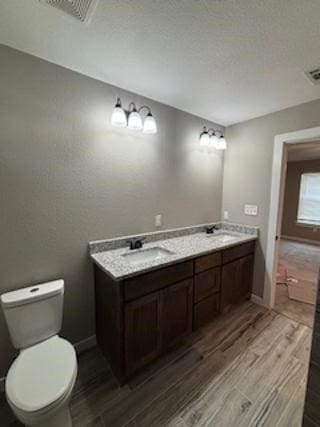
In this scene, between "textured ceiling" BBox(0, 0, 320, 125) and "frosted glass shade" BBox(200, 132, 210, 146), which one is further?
"frosted glass shade" BBox(200, 132, 210, 146)

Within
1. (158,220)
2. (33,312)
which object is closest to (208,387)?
(33,312)

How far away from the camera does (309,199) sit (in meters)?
5.68

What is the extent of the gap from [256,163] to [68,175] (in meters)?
2.26

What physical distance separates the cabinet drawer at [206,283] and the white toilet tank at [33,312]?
1.19 metres

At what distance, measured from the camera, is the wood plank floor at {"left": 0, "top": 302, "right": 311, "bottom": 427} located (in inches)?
51.6

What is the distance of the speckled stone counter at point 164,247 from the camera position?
1507 mm

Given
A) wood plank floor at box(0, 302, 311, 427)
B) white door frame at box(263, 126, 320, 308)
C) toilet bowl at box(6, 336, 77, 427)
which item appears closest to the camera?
toilet bowl at box(6, 336, 77, 427)

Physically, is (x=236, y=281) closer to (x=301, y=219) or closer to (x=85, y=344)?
(x=85, y=344)

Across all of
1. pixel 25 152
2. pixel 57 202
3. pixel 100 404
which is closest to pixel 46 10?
pixel 25 152

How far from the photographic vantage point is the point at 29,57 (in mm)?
1441

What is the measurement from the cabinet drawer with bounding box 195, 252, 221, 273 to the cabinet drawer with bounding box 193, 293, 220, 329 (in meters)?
0.35

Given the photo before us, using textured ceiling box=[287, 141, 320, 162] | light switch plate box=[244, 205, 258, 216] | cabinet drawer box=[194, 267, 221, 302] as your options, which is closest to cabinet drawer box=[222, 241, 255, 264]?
cabinet drawer box=[194, 267, 221, 302]

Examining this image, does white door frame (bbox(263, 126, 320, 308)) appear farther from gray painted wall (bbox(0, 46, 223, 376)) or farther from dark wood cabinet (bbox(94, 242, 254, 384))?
gray painted wall (bbox(0, 46, 223, 376))

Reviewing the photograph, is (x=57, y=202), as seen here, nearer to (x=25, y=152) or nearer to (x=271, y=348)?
(x=25, y=152)
